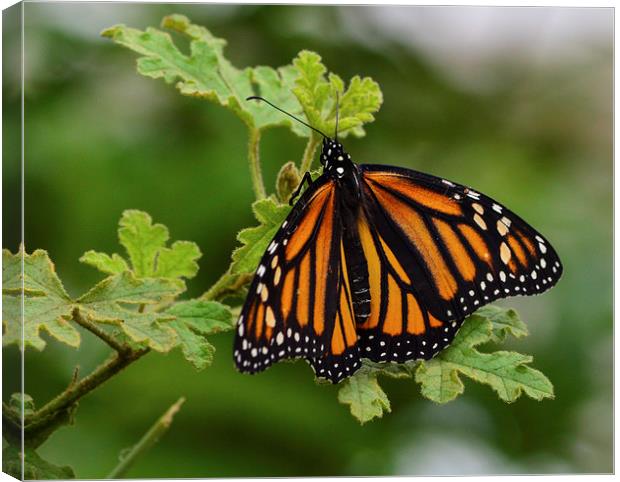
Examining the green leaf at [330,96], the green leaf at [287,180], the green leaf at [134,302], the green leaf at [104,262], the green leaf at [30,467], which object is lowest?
the green leaf at [30,467]

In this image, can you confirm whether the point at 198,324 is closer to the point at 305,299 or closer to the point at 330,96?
the point at 305,299

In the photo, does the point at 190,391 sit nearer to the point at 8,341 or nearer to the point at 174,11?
the point at 174,11

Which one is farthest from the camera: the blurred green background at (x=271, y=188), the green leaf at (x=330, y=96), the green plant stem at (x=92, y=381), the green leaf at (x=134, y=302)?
the blurred green background at (x=271, y=188)

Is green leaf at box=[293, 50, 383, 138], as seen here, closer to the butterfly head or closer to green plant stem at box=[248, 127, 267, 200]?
the butterfly head

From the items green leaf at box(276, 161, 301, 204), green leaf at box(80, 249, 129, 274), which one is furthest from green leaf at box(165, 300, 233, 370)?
green leaf at box(276, 161, 301, 204)

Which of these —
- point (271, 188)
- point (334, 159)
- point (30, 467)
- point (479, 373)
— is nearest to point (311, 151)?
point (334, 159)

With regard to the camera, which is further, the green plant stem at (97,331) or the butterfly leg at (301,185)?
the butterfly leg at (301,185)

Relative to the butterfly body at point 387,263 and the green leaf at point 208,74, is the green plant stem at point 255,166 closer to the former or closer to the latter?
the green leaf at point 208,74

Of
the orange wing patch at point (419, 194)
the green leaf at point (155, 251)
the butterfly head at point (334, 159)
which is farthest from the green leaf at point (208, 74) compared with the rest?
the green leaf at point (155, 251)
